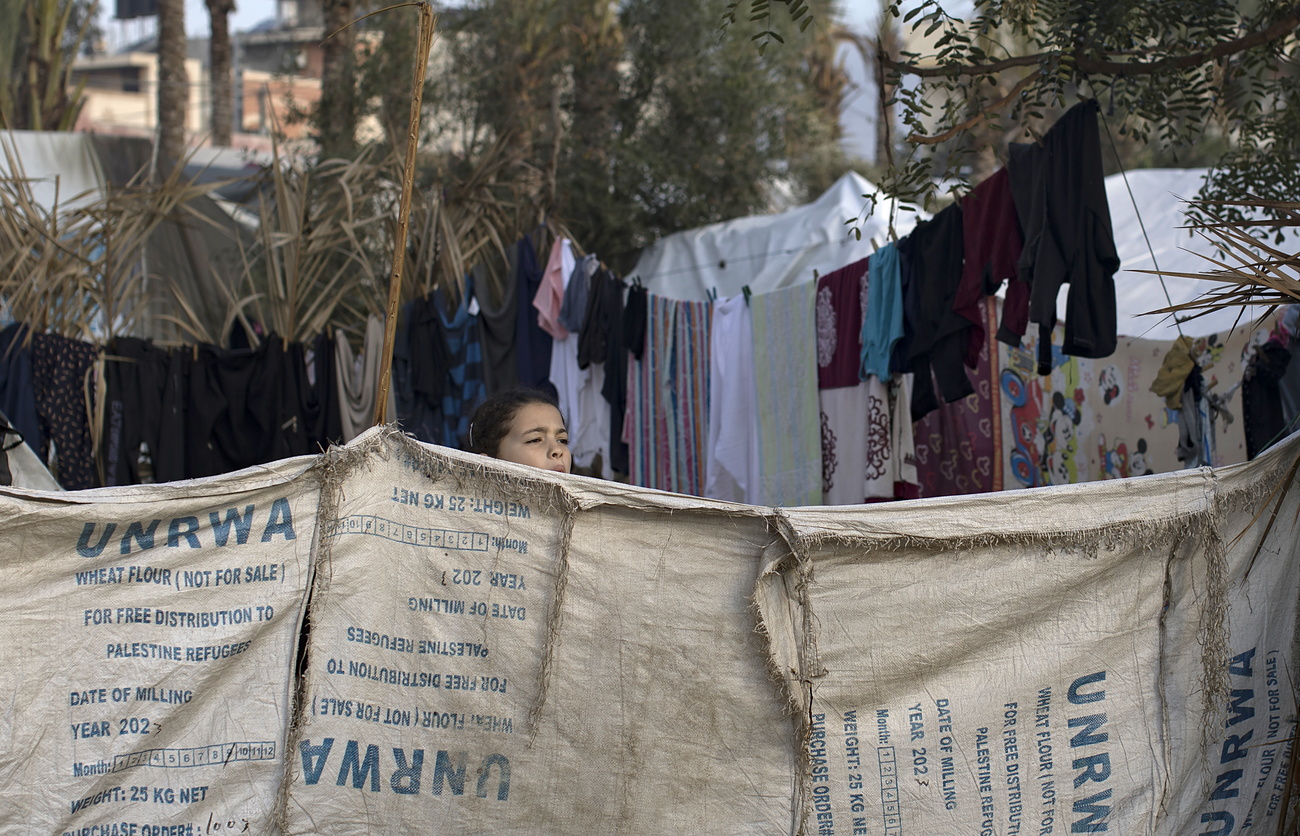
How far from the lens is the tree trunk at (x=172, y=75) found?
12.3 meters

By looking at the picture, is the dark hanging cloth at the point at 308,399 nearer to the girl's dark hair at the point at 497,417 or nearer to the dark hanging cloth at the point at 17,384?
the dark hanging cloth at the point at 17,384

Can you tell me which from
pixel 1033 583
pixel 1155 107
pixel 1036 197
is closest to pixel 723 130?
pixel 1155 107

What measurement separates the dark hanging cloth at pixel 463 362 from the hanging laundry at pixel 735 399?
1.55 metres

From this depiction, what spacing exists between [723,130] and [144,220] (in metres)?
5.11

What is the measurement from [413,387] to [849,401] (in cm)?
276

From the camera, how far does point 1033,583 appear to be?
8.64 feet

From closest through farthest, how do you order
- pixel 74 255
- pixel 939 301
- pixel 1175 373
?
1. pixel 939 301
2. pixel 1175 373
3. pixel 74 255

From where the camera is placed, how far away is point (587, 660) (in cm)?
254

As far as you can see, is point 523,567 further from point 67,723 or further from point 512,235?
point 512,235

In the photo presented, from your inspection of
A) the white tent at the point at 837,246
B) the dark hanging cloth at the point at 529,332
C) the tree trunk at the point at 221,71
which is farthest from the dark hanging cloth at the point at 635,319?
the tree trunk at the point at 221,71

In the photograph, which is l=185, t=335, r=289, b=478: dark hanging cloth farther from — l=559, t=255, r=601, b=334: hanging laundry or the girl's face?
the girl's face

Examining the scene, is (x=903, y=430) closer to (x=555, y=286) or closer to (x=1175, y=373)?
(x=1175, y=373)

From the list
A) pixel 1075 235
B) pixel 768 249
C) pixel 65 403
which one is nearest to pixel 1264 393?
pixel 1075 235

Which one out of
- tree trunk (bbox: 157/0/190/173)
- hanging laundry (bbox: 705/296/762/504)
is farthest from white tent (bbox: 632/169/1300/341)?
tree trunk (bbox: 157/0/190/173)
